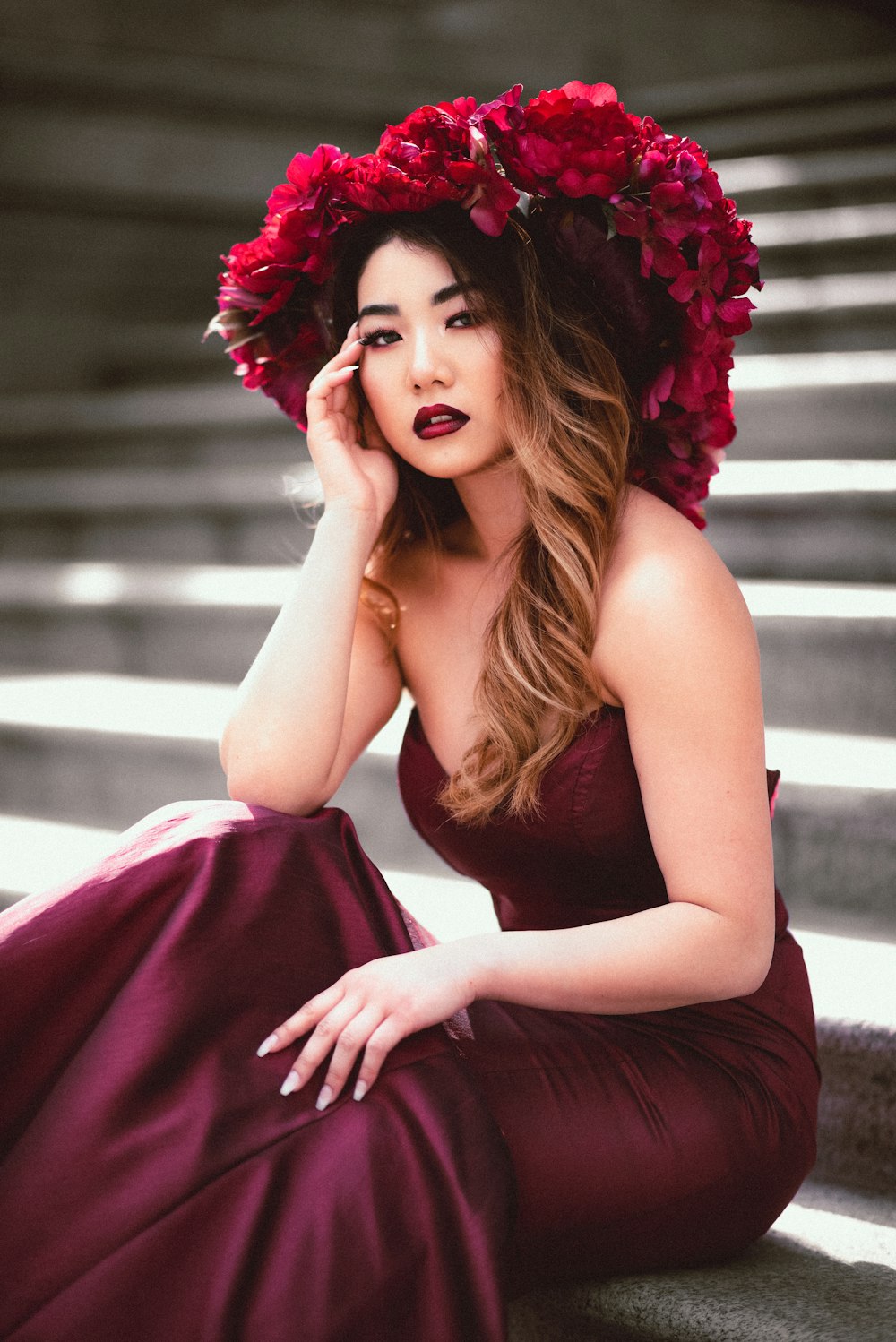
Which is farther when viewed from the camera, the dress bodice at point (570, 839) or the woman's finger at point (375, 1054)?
the dress bodice at point (570, 839)

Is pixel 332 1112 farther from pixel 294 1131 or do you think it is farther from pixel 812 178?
pixel 812 178

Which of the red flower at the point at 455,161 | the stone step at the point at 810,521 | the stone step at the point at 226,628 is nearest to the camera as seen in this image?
the red flower at the point at 455,161

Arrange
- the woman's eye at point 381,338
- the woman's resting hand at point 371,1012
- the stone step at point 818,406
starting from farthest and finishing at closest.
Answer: the stone step at point 818,406 → the woman's eye at point 381,338 → the woman's resting hand at point 371,1012

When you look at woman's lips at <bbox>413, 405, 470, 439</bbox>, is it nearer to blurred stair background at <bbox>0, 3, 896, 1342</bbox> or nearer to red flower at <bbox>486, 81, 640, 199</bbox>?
red flower at <bbox>486, 81, 640, 199</bbox>

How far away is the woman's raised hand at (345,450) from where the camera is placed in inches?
62.6

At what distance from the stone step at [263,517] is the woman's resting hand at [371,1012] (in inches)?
72.9

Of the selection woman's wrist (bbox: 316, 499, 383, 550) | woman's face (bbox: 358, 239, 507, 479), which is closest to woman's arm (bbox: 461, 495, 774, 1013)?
woman's face (bbox: 358, 239, 507, 479)

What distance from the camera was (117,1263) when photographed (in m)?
1.04

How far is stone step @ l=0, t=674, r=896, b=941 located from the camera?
81.6 inches

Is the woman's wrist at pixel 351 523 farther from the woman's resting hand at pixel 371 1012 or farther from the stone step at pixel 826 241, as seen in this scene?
the stone step at pixel 826 241

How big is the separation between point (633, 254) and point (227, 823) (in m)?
0.85

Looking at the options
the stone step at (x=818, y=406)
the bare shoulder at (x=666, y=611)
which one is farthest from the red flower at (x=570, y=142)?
the stone step at (x=818, y=406)

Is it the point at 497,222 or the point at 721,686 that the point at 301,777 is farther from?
the point at 497,222

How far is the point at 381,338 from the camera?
4.97 ft
